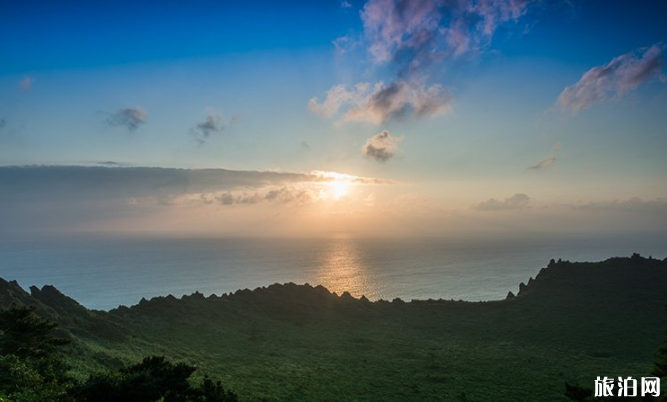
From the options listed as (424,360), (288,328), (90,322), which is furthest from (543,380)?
(90,322)

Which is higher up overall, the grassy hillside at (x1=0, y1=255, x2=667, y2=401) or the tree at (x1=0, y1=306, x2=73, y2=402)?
the tree at (x1=0, y1=306, x2=73, y2=402)

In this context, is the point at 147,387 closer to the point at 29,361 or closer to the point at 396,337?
the point at 29,361

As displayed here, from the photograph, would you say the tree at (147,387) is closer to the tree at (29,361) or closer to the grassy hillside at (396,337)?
the tree at (29,361)

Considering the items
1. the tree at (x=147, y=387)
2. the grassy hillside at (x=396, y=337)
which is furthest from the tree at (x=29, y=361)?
the grassy hillside at (x=396, y=337)

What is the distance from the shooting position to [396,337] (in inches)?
3120

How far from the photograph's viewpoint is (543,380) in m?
54.0

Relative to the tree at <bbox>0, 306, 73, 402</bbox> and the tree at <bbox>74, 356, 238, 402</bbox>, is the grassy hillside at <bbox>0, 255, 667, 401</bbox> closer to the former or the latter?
the tree at <bbox>0, 306, 73, 402</bbox>

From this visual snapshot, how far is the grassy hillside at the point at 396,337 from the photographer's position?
52156mm

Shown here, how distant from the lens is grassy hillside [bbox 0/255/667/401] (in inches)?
2053

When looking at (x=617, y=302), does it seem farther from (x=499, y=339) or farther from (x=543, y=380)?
(x=543, y=380)

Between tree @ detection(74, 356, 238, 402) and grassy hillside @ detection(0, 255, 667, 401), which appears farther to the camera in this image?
grassy hillside @ detection(0, 255, 667, 401)

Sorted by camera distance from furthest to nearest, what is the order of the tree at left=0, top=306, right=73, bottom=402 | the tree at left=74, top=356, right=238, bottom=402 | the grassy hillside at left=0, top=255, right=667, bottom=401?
the grassy hillside at left=0, top=255, right=667, bottom=401 < the tree at left=0, top=306, right=73, bottom=402 < the tree at left=74, top=356, right=238, bottom=402

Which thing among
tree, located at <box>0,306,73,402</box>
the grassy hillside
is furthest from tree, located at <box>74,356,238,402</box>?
the grassy hillside

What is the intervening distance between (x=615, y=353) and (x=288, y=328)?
6523 centimetres
